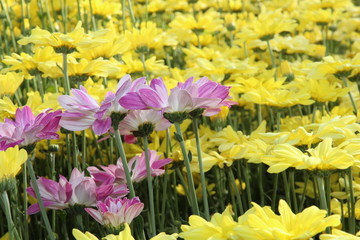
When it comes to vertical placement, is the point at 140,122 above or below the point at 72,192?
above

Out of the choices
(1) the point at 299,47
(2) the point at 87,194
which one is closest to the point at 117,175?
(2) the point at 87,194

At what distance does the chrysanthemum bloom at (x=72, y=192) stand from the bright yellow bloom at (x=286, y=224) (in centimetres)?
35

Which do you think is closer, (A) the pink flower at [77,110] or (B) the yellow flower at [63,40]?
(A) the pink flower at [77,110]

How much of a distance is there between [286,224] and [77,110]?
432mm

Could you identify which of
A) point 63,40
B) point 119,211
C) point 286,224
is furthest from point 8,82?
point 286,224

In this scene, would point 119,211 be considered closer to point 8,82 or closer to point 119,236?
point 119,236

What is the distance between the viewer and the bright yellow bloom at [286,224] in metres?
0.77

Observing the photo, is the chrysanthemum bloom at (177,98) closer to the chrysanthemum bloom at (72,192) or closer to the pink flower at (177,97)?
the pink flower at (177,97)

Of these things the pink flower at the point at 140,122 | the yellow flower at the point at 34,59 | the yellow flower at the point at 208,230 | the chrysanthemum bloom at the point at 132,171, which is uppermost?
the yellow flower at the point at 34,59

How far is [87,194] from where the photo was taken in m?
1.10

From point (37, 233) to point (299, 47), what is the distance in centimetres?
119

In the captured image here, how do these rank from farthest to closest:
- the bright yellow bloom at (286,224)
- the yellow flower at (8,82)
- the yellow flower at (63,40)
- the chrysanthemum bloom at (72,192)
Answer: the yellow flower at (8,82), the yellow flower at (63,40), the chrysanthemum bloom at (72,192), the bright yellow bloom at (286,224)

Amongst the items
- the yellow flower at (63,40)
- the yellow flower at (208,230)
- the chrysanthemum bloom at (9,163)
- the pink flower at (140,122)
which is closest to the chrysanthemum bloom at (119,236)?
the yellow flower at (208,230)

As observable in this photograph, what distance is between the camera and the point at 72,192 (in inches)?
43.5
